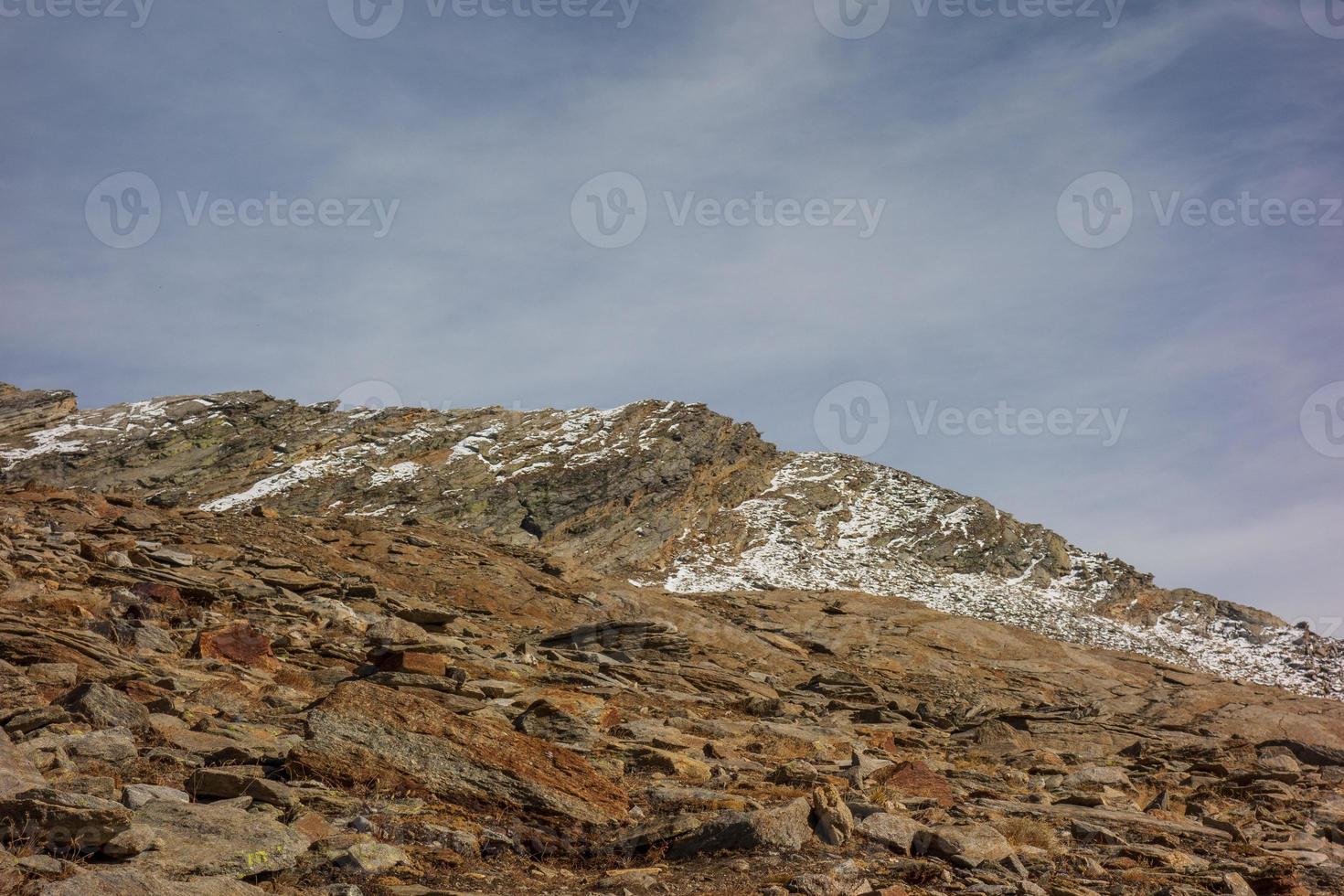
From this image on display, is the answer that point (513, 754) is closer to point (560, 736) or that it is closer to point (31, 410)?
point (560, 736)

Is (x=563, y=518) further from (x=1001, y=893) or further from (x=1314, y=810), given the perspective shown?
(x=1001, y=893)

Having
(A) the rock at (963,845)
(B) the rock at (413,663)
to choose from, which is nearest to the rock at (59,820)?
(A) the rock at (963,845)

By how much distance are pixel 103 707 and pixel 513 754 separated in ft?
12.7

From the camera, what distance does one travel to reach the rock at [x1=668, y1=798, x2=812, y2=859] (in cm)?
783

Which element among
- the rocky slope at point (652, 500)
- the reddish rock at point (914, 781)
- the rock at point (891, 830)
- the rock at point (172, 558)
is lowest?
the rock at point (891, 830)

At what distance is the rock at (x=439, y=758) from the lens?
8.28m

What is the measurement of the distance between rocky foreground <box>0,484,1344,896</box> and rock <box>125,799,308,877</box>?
0.03 meters

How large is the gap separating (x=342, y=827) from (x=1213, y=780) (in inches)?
Result: 577

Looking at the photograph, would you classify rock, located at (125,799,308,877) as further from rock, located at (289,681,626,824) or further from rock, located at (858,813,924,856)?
rock, located at (858,813,924,856)

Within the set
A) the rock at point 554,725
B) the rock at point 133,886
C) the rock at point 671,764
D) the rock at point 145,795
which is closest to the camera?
the rock at point 133,886

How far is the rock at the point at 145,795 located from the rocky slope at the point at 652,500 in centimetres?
3512

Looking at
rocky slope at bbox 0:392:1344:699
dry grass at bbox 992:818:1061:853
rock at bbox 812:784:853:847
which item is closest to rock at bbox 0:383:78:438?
rocky slope at bbox 0:392:1344:699

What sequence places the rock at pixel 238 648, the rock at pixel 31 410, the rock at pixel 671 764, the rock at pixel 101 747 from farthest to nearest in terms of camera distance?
the rock at pixel 31 410, the rock at pixel 238 648, the rock at pixel 671 764, the rock at pixel 101 747

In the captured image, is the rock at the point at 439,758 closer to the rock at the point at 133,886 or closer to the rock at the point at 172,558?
the rock at the point at 133,886
